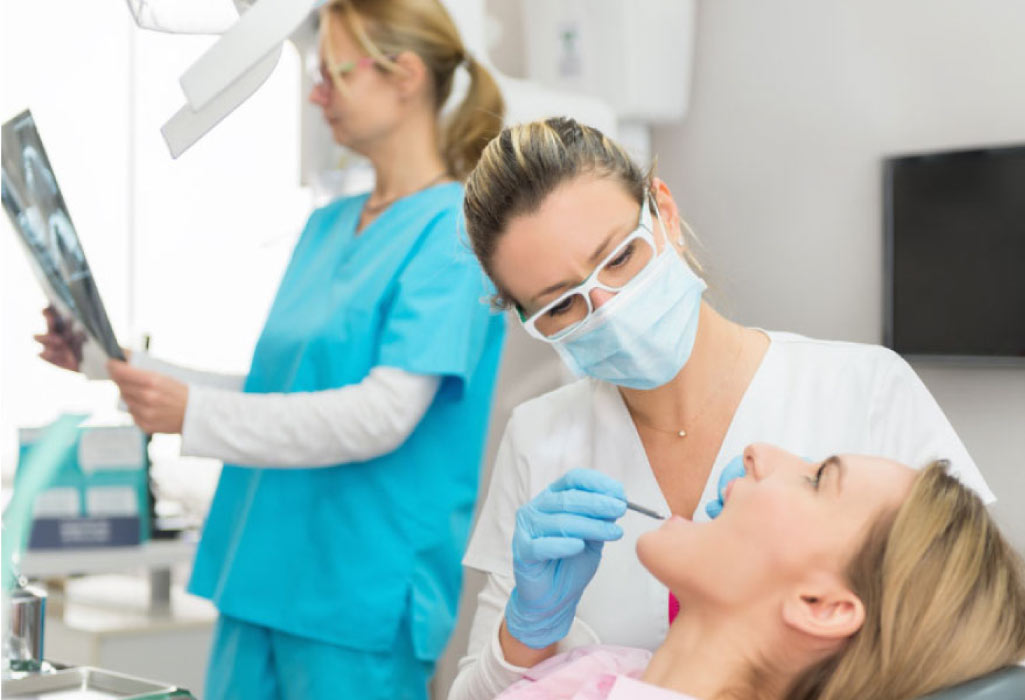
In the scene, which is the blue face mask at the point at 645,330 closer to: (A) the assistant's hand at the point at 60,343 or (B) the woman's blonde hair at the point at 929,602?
(B) the woman's blonde hair at the point at 929,602

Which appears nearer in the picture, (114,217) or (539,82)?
(539,82)

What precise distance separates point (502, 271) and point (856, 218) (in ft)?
3.84

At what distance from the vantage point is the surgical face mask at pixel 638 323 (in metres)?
1.27

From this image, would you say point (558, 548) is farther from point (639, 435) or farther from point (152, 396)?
point (152, 396)

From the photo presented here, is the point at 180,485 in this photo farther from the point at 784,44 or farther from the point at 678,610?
the point at 678,610

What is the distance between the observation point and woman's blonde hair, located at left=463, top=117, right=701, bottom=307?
4.20ft

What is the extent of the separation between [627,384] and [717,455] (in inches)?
4.9

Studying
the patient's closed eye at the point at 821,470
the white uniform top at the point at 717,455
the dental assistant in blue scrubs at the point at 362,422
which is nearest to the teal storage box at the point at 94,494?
the dental assistant in blue scrubs at the point at 362,422

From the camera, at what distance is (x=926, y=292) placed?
208 centimetres

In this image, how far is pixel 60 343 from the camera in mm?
1616

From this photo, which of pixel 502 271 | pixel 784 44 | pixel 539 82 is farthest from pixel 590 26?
pixel 502 271

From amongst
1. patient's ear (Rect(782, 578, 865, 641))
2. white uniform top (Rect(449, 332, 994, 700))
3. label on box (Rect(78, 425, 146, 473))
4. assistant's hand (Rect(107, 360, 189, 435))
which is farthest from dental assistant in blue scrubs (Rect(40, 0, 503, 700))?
label on box (Rect(78, 425, 146, 473))

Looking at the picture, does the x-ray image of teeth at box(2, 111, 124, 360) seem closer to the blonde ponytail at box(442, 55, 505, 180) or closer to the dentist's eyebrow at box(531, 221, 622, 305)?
the dentist's eyebrow at box(531, 221, 622, 305)

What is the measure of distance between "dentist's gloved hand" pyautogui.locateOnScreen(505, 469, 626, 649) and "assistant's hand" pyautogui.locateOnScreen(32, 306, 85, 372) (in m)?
0.73
